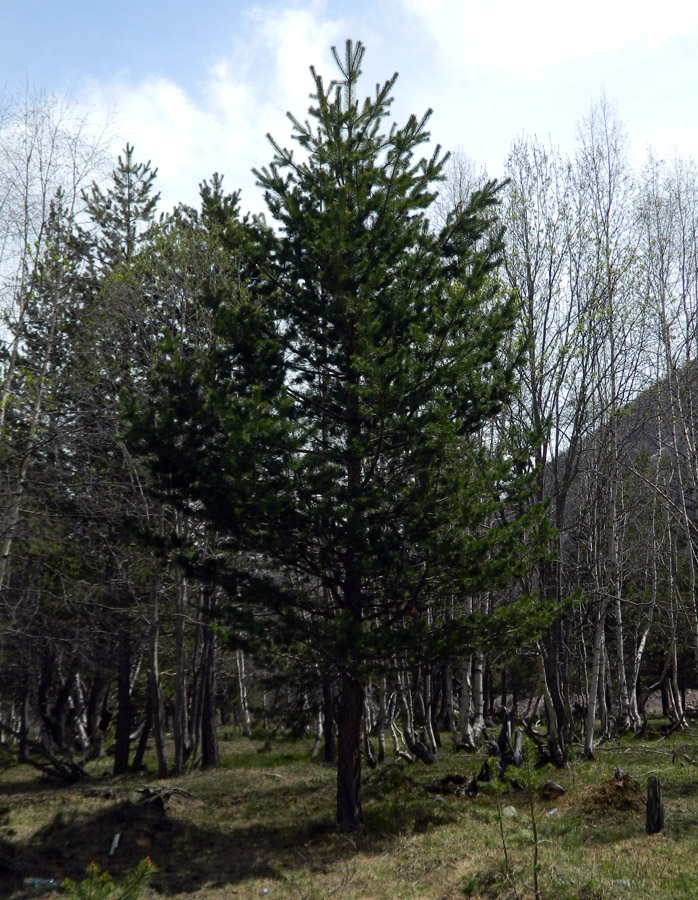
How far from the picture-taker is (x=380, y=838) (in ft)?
32.1

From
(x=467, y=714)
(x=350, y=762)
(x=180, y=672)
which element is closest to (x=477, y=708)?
(x=467, y=714)

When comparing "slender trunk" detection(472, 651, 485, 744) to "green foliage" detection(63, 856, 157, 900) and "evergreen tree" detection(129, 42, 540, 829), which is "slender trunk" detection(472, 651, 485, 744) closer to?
"evergreen tree" detection(129, 42, 540, 829)

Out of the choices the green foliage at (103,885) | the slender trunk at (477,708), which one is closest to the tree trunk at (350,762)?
the green foliage at (103,885)

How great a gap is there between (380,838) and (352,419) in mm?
6115

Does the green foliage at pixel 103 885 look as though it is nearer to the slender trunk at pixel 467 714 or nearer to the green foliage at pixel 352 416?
the green foliage at pixel 352 416

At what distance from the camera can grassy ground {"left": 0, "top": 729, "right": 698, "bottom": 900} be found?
763cm

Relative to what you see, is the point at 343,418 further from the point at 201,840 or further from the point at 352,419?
the point at 201,840

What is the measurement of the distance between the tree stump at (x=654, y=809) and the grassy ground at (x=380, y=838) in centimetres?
15

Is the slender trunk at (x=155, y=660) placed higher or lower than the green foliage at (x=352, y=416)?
lower

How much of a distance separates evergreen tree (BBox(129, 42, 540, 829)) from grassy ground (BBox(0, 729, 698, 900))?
4.48 ft

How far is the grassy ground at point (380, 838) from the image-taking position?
763 cm

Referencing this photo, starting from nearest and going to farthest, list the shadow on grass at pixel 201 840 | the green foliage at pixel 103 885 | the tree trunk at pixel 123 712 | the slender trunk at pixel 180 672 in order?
the green foliage at pixel 103 885 → the shadow on grass at pixel 201 840 → the slender trunk at pixel 180 672 → the tree trunk at pixel 123 712

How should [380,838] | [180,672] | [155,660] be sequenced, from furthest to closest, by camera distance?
→ [155,660], [180,672], [380,838]

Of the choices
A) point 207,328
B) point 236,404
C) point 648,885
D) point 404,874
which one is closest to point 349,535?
point 236,404
